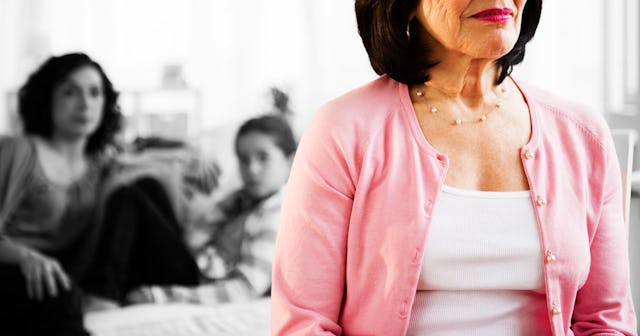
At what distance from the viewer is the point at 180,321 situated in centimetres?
203

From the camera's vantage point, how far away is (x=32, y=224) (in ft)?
6.64

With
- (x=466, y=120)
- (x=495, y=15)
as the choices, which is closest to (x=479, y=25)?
(x=495, y=15)

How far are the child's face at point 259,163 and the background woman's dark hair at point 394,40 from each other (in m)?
1.27

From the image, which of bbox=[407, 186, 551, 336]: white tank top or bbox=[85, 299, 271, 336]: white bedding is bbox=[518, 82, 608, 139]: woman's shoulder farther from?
bbox=[85, 299, 271, 336]: white bedding

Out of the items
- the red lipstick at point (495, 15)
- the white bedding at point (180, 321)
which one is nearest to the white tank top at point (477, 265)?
the red lipstick at point (495, 15)

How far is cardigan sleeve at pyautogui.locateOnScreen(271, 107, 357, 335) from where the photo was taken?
94 centimetres

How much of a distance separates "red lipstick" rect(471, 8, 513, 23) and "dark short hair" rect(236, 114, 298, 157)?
139 centimetres

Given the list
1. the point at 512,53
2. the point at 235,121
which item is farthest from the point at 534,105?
the point at 235,121

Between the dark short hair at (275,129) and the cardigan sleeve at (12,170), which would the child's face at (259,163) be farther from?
the cardigan sleeve at (12,170)

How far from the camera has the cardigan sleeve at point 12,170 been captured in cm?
201

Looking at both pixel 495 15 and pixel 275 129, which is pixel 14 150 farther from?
pixel 495 15

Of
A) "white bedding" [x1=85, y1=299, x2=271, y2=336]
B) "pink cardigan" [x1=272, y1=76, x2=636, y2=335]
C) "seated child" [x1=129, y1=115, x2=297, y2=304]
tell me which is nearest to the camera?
"pink cardigan" [x1=272, y1=76, x2=636, y2=335]

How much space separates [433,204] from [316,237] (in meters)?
0.15

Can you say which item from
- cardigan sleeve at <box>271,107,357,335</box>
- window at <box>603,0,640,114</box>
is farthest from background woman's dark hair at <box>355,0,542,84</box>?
window at <box>603,0,640,114</box>
